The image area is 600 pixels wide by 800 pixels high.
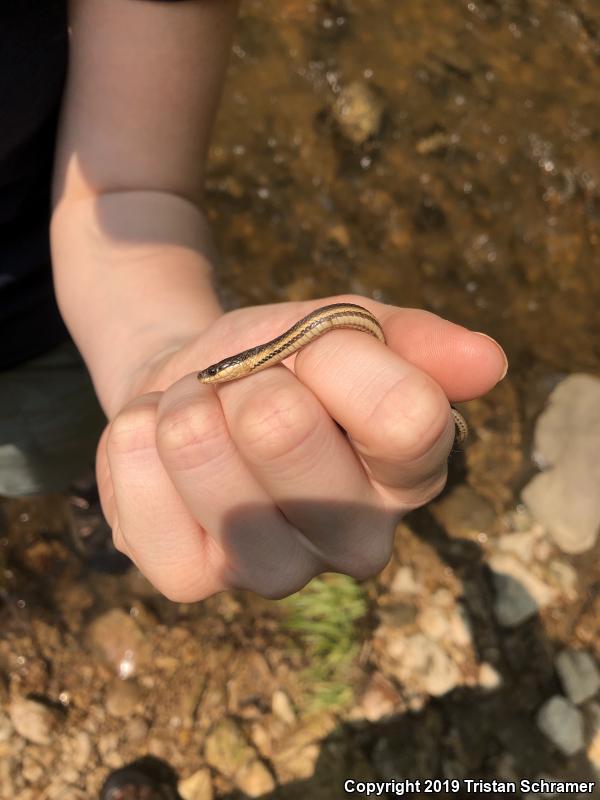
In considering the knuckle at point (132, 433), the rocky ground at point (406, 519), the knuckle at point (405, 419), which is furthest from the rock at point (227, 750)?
the knuckle at point (405, 419)

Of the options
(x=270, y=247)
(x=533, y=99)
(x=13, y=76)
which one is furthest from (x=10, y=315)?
(x=533, y=99)

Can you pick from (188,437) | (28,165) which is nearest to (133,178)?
(28,165)

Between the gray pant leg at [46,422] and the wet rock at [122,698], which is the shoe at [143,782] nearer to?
the wet rock at [122,698]

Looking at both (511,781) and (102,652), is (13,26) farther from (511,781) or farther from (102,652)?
(511,781)

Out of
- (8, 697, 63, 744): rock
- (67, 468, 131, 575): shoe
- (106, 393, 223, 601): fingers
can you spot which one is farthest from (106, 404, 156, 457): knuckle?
(67, 468, 131, 575): shoe

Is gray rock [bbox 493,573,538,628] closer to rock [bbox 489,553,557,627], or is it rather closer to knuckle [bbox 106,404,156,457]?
rock [bbox 489,553,557,627]

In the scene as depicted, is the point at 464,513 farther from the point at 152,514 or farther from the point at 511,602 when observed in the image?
the point at 152,514
